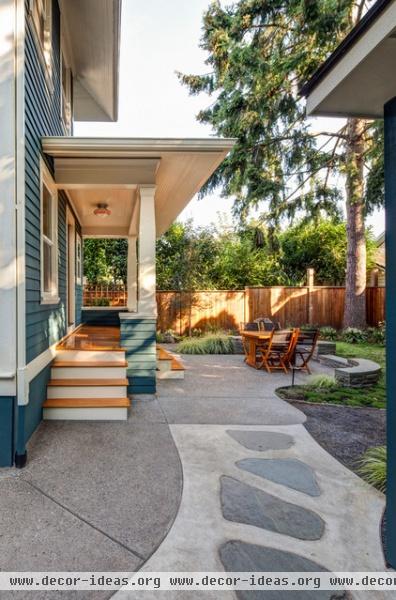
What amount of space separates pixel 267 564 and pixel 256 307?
10986mm

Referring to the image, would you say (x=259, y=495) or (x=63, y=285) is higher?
(x=63, y=285)

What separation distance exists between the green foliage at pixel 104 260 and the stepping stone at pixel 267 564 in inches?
518

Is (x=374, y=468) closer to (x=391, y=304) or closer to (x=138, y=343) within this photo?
(x=391, y=304)

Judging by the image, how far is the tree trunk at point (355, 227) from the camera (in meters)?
11.1

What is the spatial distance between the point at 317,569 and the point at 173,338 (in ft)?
32.3

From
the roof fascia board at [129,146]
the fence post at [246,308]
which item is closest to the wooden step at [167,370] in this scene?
the roof fascia board at [129,146]

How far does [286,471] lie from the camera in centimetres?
318

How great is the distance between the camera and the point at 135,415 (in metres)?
4.50

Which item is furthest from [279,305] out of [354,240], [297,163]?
[297,163]

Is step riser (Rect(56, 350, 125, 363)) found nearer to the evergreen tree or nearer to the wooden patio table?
the wooden patio table

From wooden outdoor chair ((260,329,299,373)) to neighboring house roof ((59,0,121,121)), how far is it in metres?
5.99

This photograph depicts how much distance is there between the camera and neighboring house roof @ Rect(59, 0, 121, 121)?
5.46 meters

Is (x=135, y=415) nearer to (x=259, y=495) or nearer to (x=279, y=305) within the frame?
(x=259, y=495)

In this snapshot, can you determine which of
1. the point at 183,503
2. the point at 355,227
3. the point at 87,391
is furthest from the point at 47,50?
the point at 355,227
